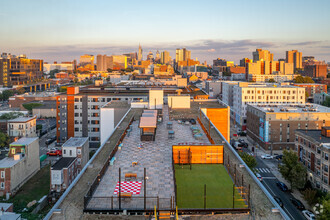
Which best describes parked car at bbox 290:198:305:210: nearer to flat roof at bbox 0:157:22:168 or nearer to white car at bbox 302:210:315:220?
white car at bbox 302:210:315:220

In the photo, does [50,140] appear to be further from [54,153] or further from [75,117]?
[54,153]

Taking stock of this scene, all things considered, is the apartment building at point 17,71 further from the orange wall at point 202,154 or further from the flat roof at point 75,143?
the orange wall at point 202,154

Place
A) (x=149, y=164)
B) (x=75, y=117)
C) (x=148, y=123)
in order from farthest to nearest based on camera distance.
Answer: (x=75, y=117), (x=148, y=123), (x=149, y=164)

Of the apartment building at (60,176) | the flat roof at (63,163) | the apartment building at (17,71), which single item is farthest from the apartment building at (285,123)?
the apartment building at (17,71)

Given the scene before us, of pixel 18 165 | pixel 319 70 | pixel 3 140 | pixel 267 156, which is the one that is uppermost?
pixel 319 70

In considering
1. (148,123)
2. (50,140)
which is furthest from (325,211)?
(50,140)

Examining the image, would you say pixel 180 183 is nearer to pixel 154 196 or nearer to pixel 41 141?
pixel 154 196
